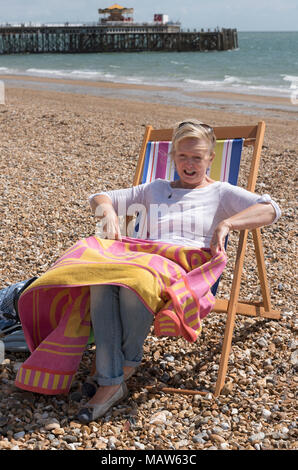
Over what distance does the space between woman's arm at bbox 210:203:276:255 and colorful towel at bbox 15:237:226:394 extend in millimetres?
128

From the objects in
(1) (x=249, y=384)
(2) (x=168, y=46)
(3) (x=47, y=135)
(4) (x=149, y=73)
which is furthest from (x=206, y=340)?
(2) (x=168, y=46)

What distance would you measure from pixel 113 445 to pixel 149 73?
26.9m

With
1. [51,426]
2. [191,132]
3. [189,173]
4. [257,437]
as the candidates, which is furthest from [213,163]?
[51,426]

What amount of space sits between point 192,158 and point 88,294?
0.84m

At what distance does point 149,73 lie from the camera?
27.6m

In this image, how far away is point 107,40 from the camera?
170 ft

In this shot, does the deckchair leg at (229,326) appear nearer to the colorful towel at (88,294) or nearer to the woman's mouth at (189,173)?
the colorful towel at (88,294)


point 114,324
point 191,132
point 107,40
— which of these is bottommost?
point 107,40

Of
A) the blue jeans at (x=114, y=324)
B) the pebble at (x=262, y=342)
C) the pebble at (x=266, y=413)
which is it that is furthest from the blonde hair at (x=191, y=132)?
the pebble at (x=266, y=413)

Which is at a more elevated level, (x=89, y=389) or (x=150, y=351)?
(x=89, y=389)

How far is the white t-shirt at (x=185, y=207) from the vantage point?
276 centimetres

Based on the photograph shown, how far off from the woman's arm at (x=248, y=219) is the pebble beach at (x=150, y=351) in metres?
0.68

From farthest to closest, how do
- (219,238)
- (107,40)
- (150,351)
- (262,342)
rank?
1. (107,40)
2. (262,342)
3. (150,351)
4. (219,238)

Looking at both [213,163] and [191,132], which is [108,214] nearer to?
[191,132]
